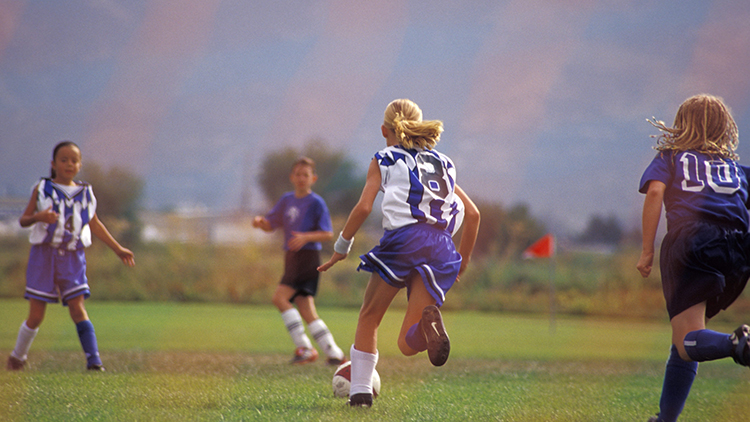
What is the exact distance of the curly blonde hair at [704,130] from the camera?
12.1 ft

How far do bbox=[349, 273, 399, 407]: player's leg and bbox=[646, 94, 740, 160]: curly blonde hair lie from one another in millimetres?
1698

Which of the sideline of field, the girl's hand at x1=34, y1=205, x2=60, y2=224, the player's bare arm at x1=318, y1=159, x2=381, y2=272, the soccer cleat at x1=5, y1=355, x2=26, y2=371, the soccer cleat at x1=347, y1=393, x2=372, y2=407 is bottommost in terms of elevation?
the sideline of field

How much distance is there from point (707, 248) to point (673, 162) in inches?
19.8

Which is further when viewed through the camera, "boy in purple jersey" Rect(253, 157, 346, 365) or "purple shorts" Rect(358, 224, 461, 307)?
"boy in purple jersey" Rect(253, 157, 346, 365)

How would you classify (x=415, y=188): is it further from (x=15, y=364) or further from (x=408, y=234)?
(x=15, y=364)

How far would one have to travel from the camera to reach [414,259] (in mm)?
3682

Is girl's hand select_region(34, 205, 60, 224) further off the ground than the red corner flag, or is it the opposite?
girl's hand select_region(34, 205, 60, 224)

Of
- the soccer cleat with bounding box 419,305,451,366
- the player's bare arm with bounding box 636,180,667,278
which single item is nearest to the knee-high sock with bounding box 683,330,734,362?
the player's bare arm with bounding box 636,180,667,278

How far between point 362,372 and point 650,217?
1764 mm

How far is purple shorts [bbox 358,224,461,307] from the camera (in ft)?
12.1

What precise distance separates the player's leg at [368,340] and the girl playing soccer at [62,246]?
2.35 m

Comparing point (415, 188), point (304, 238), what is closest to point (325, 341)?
point (304, 238)

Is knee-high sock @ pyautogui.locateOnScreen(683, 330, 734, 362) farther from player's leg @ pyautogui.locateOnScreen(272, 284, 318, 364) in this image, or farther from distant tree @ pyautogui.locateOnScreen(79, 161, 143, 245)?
distant tree @ pyautogui.locateOnScreen(79, 161, 143, 245)

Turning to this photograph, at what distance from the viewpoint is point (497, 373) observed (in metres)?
6.36
